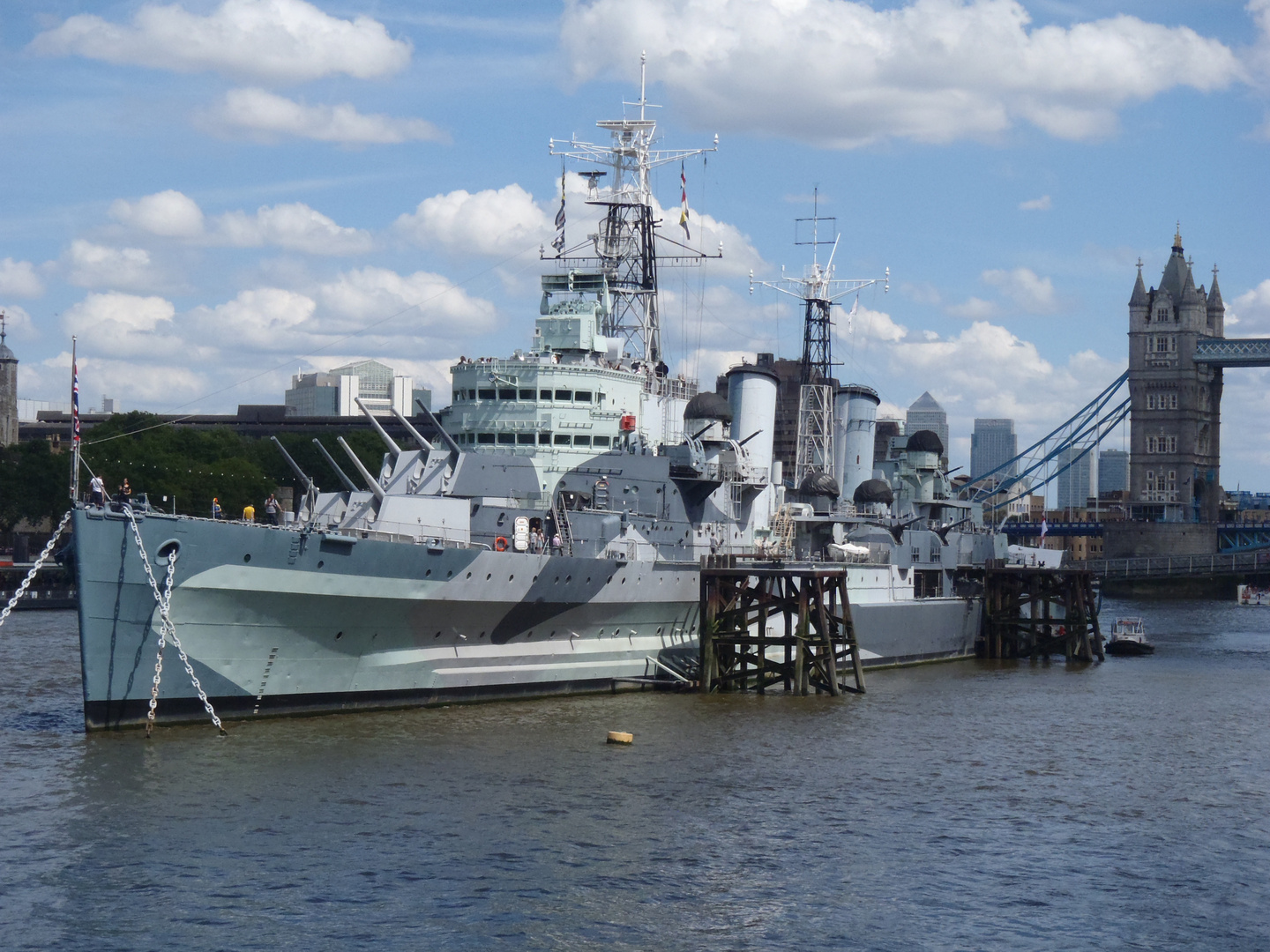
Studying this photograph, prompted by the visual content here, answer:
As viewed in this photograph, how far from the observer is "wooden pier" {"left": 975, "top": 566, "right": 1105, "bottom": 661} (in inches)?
1941

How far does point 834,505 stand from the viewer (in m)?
44.3

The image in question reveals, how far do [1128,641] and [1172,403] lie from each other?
76854 millimetres

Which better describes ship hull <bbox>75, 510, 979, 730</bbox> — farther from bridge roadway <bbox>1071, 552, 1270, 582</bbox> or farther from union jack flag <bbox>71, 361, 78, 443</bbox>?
bridge roadway <bbox>1071, 552, 1270, 582</bbox>

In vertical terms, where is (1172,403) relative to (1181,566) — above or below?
above

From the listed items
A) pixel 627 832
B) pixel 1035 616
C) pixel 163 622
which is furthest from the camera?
pixel 1035 616

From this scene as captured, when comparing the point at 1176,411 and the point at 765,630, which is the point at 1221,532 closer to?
the point at 1176,411

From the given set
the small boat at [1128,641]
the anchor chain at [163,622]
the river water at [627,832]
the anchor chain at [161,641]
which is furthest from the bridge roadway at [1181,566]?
the anchor chain at [161,641]

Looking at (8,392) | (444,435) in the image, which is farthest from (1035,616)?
(8,392)

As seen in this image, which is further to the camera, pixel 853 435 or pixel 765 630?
pixel 853 435

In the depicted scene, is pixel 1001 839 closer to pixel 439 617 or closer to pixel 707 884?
pixel 707 884

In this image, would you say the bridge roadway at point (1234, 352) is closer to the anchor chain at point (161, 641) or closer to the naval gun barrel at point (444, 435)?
the naval gun barrel at point (444, 435)

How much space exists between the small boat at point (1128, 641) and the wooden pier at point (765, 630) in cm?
2172

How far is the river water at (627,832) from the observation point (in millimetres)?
16062

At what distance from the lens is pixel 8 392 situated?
4879 inches
